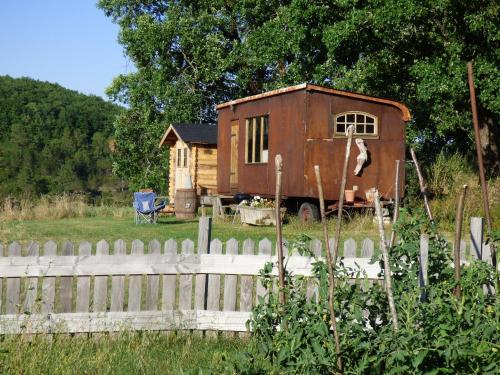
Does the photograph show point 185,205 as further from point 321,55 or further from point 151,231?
point 321,55

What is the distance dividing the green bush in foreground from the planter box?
12.9 m

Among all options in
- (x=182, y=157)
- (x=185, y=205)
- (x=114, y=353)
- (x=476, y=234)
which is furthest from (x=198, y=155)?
(x=114, y=353)

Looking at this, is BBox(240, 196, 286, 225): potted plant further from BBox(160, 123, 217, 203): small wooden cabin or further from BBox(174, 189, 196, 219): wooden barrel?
BBox(160, 123, 217, 203): small wooden cabin

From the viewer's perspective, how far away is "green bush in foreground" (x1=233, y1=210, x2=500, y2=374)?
154 inches

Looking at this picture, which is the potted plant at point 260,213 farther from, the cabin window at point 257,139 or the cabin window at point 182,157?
the cabin window at point 182,157

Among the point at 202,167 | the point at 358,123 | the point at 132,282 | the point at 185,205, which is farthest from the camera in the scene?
the point at 202,167

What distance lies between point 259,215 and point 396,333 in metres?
14.0

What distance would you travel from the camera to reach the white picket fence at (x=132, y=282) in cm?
618

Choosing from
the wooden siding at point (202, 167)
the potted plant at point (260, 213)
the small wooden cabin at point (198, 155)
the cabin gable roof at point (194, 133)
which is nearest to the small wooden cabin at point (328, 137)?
the potted plant at point (260, 213)

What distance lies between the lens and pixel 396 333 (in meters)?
4.03

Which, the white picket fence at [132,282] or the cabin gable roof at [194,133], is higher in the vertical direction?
the cabin gable roof at [194,133]

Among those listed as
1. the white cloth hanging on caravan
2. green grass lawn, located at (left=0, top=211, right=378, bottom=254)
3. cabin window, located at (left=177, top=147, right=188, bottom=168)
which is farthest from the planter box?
cabin window, located at (left=177, top=147, right=188, bottom=168)

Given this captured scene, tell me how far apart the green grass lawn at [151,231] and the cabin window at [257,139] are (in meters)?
1.95

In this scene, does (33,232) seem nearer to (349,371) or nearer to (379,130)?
(379,130)
